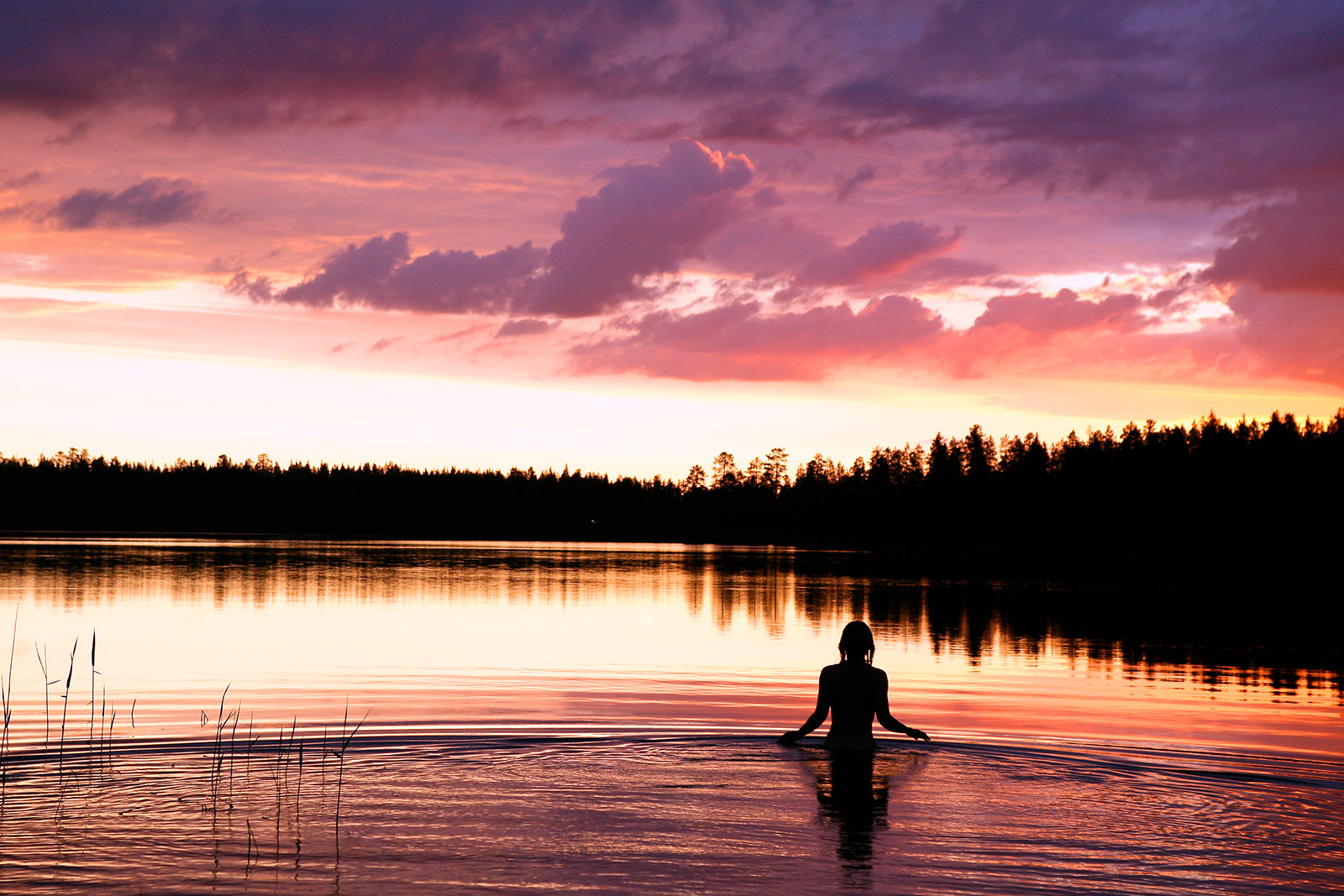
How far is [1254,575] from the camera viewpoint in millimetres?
92750

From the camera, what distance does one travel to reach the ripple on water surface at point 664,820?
10.7 m

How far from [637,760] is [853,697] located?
3.18 metres

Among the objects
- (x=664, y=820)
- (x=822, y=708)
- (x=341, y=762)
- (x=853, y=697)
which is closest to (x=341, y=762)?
(x=341, y=762)

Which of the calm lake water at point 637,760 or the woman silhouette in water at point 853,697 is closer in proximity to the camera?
the calm lake water at point 637,760

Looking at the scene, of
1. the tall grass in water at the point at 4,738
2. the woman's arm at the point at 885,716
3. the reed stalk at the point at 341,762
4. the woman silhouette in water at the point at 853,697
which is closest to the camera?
the reed stalk at the point at 341,762

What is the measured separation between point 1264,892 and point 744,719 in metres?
12.2

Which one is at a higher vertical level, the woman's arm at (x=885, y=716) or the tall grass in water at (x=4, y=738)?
the woman's arm at (x=885, y=716)

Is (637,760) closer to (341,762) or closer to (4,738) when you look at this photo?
(341,762)

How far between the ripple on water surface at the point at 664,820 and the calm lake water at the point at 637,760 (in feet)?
0.18

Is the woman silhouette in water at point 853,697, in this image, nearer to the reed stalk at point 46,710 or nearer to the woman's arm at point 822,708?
the woman's arm at point 822,708

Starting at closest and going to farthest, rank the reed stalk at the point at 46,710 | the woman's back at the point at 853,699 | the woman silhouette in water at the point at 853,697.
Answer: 1. the woman silhouette in water at the point at 853,697
2. the woman's back at the point at 853,699
3. the reed stalk at the point at 46,710

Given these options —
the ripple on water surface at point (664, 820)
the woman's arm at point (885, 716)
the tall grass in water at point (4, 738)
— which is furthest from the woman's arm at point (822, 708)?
the tall grass in water at point (4, 738)

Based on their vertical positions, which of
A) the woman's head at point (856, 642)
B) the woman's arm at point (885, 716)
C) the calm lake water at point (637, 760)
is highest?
the woman's head at point (856, 642)

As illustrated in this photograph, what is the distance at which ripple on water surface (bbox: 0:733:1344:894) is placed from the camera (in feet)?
35.0
